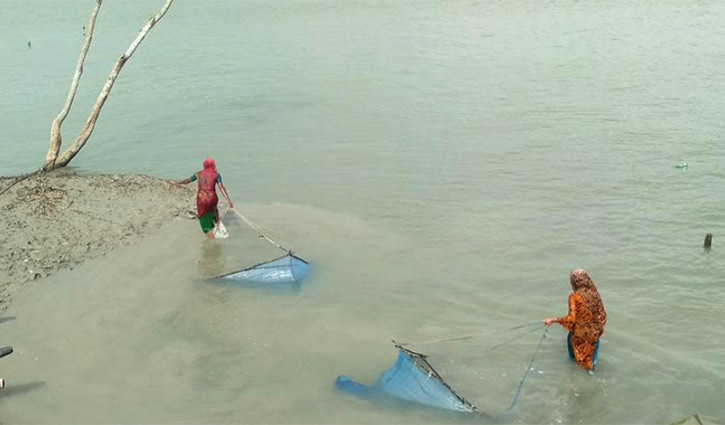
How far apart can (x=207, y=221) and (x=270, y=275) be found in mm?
1857

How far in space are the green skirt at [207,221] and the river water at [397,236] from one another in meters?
0.33

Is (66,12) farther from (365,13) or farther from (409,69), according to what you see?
(409,69)

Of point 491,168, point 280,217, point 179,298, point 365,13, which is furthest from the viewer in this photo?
point 365,13

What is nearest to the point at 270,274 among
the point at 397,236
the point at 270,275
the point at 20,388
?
the point at 270,275

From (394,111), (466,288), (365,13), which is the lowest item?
(466,288)

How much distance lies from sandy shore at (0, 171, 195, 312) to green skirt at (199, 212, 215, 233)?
3.65 ft

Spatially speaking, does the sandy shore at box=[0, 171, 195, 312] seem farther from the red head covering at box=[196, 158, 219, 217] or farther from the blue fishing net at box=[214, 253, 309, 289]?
the blue fishing net at box=[214, 253, 309, 289]

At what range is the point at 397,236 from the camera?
39.9 feet

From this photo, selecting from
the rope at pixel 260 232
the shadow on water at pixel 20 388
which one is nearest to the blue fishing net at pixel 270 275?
the rope at pixel 260 232

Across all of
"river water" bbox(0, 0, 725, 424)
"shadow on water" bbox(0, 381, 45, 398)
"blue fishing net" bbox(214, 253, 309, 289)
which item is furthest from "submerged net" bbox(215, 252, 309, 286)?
"shadow on water" bbox(0, 381, 45, 398)

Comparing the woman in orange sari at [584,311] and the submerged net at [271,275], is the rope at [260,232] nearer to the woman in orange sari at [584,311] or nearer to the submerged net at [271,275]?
the submerged net at [271,275]

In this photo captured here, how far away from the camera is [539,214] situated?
42.5 feet

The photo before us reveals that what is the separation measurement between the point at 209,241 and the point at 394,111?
10.3 m

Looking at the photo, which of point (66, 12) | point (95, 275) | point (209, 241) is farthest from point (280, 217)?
point (66, 12)
